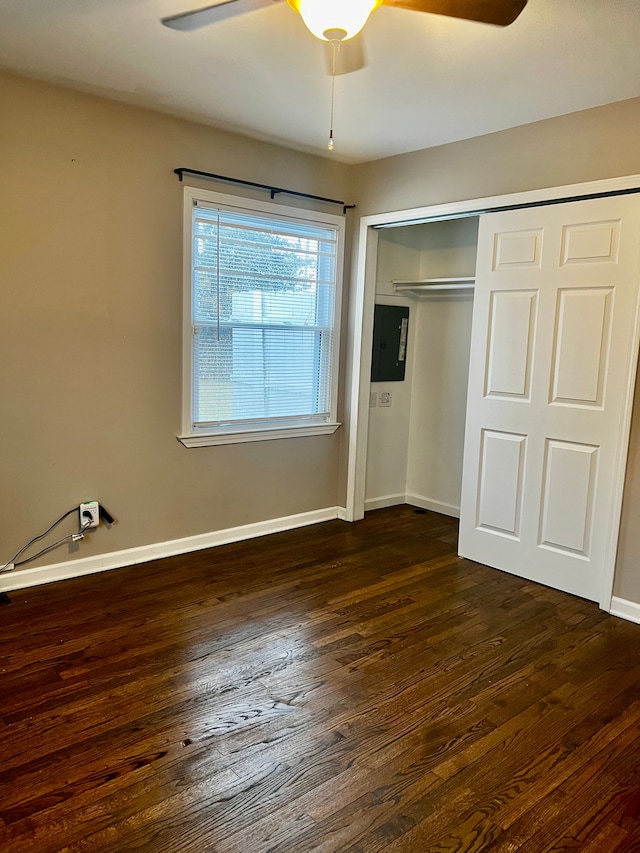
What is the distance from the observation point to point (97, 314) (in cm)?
313

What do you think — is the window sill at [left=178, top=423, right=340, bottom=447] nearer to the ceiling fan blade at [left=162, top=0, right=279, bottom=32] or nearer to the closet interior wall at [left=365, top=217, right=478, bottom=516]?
the closet interior wall at [left=365, top=217, right=478, bottom=516]

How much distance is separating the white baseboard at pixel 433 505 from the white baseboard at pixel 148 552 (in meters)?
0.85

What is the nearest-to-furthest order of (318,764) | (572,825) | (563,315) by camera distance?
(572,825)
(318,764)
(563,315)

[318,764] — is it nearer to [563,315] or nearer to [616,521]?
[616,521]

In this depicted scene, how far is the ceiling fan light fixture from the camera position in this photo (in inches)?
66.0

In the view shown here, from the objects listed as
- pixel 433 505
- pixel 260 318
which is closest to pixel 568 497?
pixel 433 505

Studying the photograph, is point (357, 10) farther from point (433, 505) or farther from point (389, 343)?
point (433, 505)

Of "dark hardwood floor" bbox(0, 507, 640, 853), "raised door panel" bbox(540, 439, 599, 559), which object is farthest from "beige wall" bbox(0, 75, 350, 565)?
"raised door panel" bbox(540, 439, 599, 559)

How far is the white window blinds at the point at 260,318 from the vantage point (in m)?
3.51

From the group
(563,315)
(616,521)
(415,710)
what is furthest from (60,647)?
(563,315)

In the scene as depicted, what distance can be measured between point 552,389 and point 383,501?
1942 mm

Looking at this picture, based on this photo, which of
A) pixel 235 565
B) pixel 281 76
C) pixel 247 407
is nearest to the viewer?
pixel 281 76

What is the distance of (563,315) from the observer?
123 inches

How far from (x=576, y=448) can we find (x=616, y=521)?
0.42m
